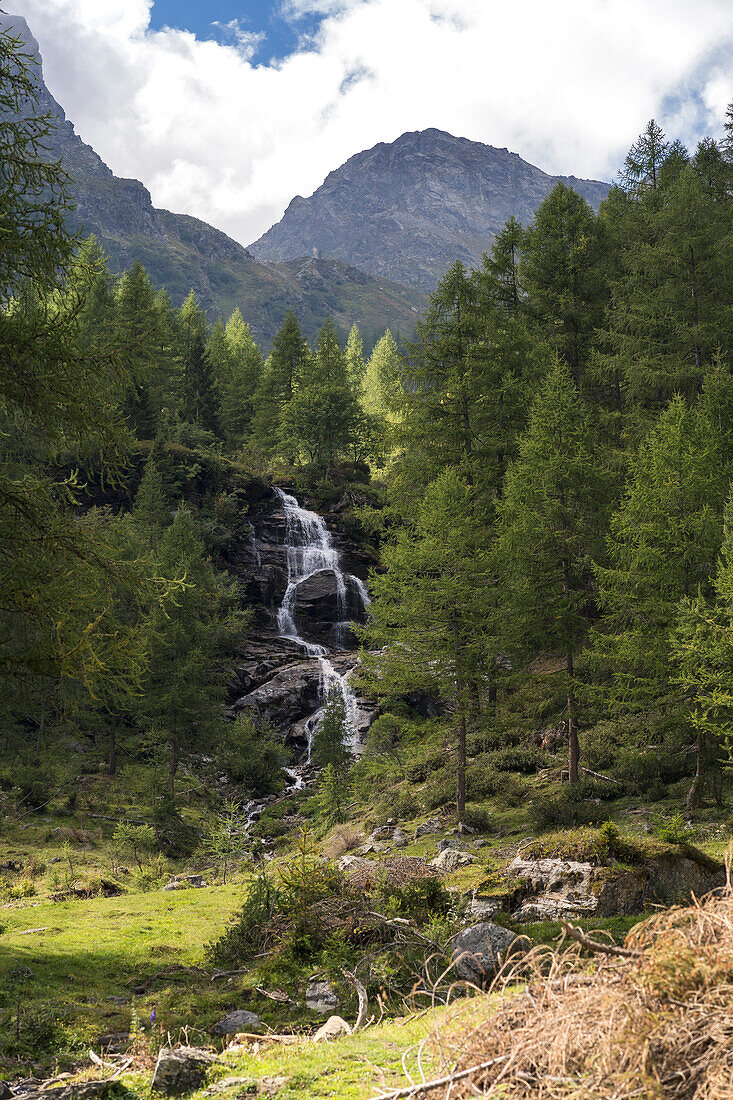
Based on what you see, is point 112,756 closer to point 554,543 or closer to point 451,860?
point 451,860

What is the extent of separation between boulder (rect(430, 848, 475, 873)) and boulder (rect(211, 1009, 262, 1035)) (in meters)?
4.85

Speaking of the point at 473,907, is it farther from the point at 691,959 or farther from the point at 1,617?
the point at 1,617

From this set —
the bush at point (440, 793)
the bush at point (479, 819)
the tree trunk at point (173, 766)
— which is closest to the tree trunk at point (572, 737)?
the bush at point (479, 819)

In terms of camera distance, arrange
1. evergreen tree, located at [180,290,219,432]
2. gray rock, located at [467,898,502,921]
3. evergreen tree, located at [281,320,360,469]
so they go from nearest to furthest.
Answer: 1. gray rock, located at [467,898,502,921]
2. evergreen tree, located at [281,320,360,469]
3. evergreen tree, located at [180,290,219,432]

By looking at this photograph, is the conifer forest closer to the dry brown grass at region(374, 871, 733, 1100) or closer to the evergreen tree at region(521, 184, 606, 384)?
the dry brown grass at region(374, 871, 733, 1100)

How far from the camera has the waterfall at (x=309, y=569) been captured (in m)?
31.8

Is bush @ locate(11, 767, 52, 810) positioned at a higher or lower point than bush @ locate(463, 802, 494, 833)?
lower

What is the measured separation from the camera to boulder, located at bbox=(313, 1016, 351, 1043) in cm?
539

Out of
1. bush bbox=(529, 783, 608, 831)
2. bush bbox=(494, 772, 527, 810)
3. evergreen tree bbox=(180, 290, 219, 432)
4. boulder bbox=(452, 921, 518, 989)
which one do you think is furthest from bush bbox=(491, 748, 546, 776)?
evergreen tree bbox=(180, 290, 219, 432)

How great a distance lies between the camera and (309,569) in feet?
125

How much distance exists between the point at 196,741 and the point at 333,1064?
21.4 metres

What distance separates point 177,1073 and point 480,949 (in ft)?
9.85

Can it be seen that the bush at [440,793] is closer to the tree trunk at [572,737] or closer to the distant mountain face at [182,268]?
the tree trunk at [572,737]

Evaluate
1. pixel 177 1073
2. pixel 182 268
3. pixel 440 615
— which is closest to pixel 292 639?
pixel 440 615
